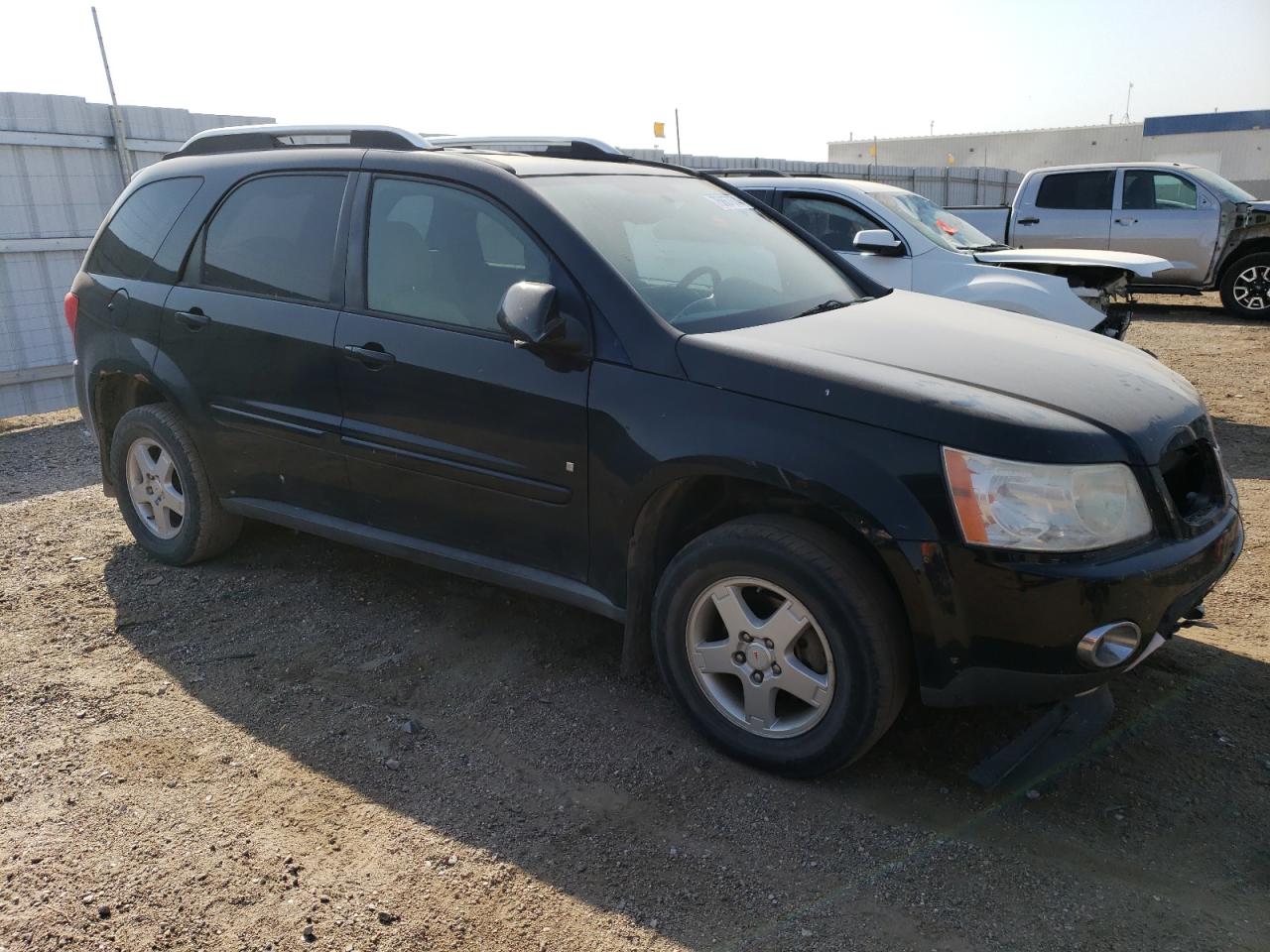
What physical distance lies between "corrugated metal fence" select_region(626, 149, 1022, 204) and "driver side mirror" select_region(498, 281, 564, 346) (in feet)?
38.7

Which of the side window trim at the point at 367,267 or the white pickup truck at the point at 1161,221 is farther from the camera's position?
the white pickup truck at the point at 1161,221

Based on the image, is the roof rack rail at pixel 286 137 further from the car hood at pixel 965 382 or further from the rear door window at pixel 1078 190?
the rear door window at pixel 1078 190

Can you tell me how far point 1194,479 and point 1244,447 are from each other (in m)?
4.31

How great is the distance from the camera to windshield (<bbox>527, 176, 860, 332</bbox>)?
11.5 ft

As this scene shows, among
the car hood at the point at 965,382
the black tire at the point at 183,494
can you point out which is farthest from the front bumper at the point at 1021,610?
the black tire at the point at 183,494

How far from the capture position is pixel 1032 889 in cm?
266

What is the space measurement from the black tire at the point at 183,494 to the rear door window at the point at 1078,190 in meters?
13.0

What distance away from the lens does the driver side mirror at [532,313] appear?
325 centimetres

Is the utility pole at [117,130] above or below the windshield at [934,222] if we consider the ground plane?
above

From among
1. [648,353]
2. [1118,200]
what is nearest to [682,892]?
[648,353]

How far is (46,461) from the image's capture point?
713cm

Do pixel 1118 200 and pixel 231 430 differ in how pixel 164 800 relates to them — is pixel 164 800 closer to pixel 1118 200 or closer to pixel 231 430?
pixel 231 430

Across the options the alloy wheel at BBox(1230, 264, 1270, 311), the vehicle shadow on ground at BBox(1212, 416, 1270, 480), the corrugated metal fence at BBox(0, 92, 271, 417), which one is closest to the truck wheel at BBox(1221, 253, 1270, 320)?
the alloy wheel at BBox(1230, 264, 1270, 311)

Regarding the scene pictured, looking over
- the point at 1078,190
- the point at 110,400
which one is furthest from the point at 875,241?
the point at 1078,190
